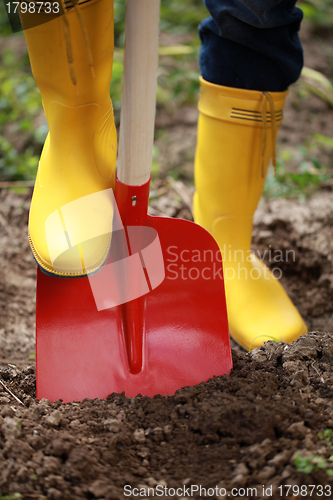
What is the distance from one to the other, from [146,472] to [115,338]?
1.17 ft

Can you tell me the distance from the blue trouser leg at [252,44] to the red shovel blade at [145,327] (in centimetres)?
45

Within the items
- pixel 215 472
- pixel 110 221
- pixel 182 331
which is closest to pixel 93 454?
pixel 215 472

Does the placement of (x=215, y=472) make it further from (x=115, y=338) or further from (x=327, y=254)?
(x=327, y=254)

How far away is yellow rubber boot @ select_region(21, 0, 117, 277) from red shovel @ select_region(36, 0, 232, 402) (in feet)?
0.27

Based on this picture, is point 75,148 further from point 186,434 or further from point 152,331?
point 186,434

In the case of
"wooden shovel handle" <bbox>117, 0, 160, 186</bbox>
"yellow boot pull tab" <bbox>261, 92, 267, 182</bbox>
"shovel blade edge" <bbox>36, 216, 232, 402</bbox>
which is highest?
"wooden shovel handle" <bbox>117, 0, 160, 186</bbox>

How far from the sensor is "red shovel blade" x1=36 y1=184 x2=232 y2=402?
1.00m

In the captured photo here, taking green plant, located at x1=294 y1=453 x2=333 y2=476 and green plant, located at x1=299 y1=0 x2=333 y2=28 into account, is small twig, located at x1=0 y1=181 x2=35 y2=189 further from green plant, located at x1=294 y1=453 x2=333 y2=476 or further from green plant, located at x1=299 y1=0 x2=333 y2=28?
green plant, located at x1=299 y1=0 x2=333 y2=28

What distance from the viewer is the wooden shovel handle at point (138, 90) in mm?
789

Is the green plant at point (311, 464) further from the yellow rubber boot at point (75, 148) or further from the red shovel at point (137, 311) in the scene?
the yellow rubber boot at point (75, 148)

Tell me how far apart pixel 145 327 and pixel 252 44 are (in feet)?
2.59

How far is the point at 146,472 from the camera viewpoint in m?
0.77

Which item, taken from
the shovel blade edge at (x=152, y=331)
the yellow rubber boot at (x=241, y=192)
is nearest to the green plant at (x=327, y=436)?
the shovel blade edge at (x=152, y=331)

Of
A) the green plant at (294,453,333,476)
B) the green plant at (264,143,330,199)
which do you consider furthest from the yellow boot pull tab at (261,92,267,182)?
the green plant at (294,453,333,476)
